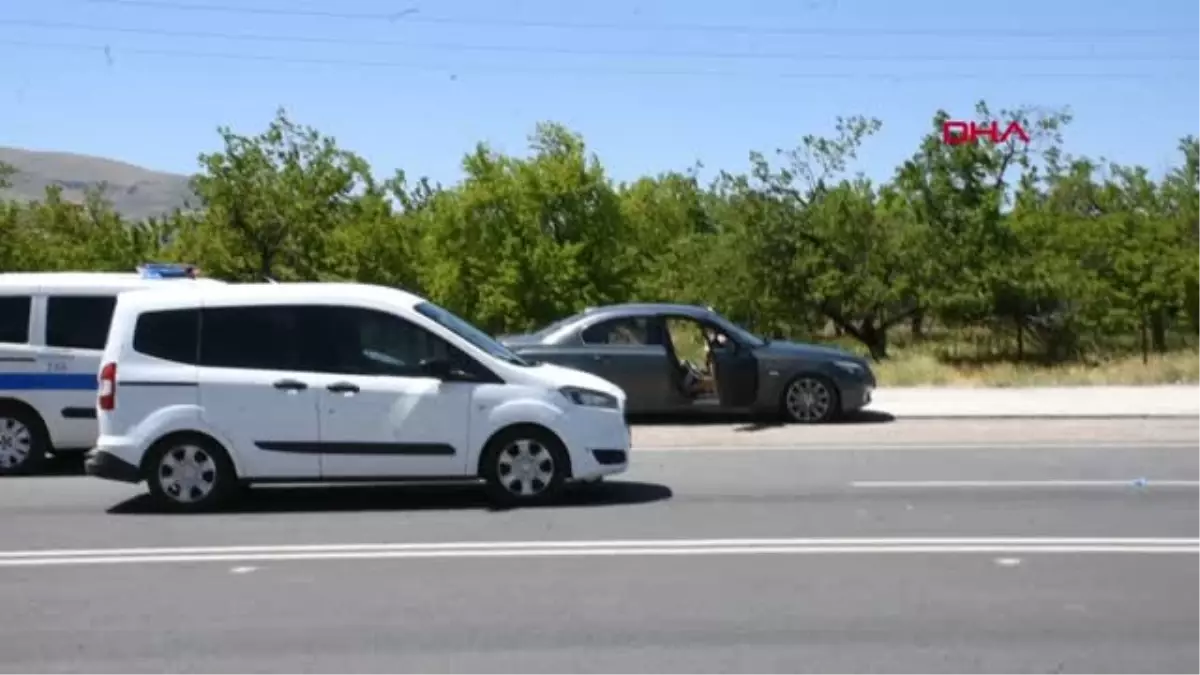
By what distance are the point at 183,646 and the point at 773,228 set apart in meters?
32.6

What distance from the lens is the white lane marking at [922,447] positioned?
595 inches

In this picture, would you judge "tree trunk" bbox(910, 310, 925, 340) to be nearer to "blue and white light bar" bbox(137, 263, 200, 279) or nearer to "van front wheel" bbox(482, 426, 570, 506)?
"blue and white light bar" bbox(137, 263, 200, 279)

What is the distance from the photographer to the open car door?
1656 centimetres

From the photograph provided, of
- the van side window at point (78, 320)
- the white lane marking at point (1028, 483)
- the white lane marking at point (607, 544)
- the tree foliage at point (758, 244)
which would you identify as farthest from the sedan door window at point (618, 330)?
the tree foliage at point (758, 244)

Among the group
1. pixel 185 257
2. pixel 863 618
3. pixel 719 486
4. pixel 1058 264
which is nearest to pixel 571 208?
pixel 185 257

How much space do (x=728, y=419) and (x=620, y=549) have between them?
27.9 ft

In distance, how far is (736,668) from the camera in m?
6.57

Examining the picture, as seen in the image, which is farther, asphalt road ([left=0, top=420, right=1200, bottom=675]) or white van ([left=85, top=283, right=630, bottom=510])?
white van ([left=85, top=283, right=630, bottom=510])

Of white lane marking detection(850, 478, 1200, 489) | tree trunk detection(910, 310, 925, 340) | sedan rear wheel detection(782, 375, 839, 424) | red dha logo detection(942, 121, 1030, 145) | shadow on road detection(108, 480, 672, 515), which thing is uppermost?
red dha logo detection(942, 121, 1030, 145)

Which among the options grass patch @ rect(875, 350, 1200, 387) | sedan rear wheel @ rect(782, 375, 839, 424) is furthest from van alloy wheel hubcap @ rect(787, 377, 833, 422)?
grass patch @ rect(875, 350, 1200, 387)

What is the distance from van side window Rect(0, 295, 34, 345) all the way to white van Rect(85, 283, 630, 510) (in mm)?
2947

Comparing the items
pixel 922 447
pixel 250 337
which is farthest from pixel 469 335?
pixel 922 447

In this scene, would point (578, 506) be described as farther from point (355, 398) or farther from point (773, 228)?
point (773, 228)

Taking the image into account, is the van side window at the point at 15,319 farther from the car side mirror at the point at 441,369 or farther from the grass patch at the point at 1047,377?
the grass patch at the point at 1047,377
